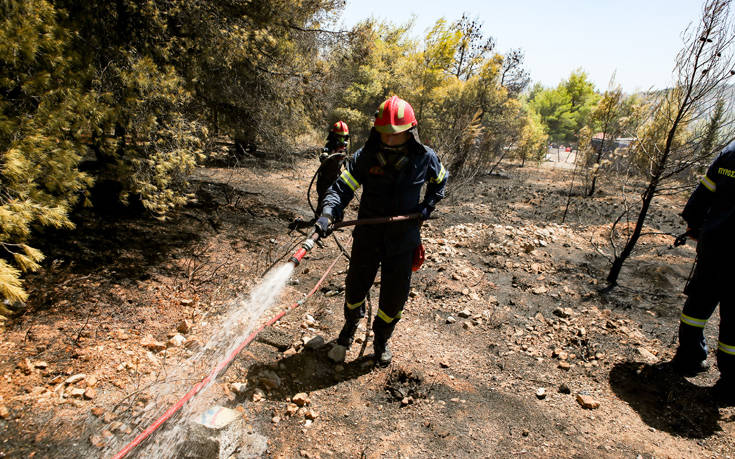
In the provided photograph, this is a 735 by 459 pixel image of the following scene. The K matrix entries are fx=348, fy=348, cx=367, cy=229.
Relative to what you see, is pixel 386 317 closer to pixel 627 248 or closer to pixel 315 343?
pixel 315 343

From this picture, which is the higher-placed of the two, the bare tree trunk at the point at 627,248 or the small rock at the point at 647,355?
the bare tree trunk at the point at 627,248

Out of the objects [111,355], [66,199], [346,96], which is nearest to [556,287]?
[111,355]

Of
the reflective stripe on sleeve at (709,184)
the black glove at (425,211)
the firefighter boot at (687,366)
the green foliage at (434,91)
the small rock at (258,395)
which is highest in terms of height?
the green foliage at (434,91)

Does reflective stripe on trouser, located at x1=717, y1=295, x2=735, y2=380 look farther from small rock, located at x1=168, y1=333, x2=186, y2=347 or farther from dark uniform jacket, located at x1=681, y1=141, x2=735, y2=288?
small rock, located at x1=168, y1=333, x2=186, y2=347

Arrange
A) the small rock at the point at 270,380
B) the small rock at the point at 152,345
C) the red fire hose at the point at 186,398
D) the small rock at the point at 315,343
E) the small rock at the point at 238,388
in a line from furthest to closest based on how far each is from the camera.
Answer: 1. the small rock at the point at 315,343
2. the small rock at the point at 152,345
3. the small rock at the point at 270,380
4. the small rock at the point at 238,388
5. the red fire hose at the point at 186,398

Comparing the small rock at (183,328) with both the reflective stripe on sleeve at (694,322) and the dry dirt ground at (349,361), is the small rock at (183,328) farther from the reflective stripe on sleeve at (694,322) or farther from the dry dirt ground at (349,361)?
the reflective stripe on sleeve at (694,322)

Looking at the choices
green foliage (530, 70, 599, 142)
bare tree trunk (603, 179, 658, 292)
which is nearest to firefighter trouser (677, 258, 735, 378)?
bare tree trunk (603, 179, 658, 292)

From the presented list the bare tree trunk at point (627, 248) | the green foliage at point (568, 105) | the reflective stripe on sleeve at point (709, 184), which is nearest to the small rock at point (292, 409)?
the reflective stripe on sleeve at point (709, 184)

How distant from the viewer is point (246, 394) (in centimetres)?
276

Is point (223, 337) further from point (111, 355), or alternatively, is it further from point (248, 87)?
point (248, 87)

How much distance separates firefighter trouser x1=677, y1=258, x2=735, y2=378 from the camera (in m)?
2.94

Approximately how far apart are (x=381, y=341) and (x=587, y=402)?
5.94 ft

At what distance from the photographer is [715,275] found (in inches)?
119

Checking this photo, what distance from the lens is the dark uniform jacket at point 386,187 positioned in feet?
9.52
